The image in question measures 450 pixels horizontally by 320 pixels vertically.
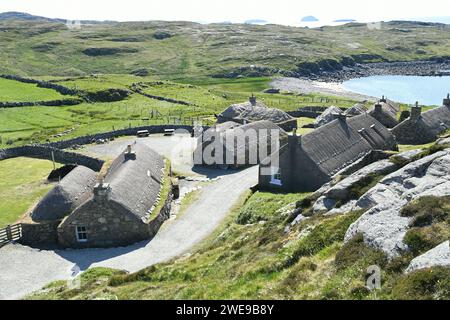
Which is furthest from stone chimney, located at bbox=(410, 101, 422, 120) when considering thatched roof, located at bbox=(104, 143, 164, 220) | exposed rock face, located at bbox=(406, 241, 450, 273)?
exposed rock face, located at bbox=(406, 241, 450, 273)

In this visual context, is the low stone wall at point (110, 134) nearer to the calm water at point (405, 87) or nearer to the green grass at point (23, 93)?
the green grass at point (23, 93)

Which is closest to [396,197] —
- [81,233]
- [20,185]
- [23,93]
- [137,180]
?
[81,233]

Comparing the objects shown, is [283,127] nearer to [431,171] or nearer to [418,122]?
[418,122]

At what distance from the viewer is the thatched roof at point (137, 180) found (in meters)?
38.2

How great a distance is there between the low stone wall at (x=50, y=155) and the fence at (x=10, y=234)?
21.2 m

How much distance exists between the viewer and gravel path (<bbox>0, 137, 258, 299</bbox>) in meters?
32.3

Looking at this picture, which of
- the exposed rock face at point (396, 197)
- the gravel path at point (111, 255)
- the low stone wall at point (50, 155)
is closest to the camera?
the exposed rock face at point (396, 197)

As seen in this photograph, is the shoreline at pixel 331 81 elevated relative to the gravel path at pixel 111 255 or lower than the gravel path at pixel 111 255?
elevated

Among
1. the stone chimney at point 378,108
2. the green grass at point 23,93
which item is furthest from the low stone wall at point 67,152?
the green grass at point 23,93

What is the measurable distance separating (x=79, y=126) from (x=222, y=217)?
164ft

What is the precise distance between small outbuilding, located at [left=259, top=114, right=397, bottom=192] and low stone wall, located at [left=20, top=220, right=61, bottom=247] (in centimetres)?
2011

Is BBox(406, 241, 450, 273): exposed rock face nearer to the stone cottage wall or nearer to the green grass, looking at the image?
the stone cottage wall

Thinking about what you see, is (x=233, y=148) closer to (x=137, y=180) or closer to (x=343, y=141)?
(x=343, y=141)

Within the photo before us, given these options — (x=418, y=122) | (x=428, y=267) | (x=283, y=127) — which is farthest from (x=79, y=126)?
(x=428, y=267)
